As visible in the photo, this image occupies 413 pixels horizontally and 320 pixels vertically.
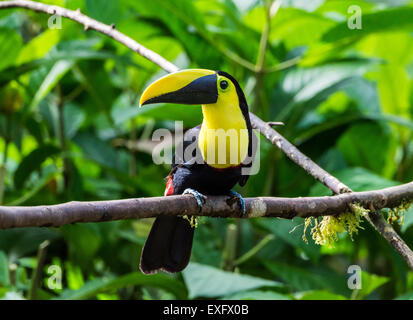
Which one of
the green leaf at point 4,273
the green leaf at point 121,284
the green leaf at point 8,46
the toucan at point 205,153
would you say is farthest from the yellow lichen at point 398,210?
the green leaf at point 8,46

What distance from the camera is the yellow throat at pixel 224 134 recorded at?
1857 mm

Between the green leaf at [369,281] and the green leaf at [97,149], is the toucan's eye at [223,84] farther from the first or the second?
the green leaf at [97,149]

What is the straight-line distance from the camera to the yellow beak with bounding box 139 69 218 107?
171cm

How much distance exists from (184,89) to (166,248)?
1.73ft

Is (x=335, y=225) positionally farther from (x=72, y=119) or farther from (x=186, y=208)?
(x=72, y=119)

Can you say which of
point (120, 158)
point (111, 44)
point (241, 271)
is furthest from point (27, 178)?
point (241, 271)

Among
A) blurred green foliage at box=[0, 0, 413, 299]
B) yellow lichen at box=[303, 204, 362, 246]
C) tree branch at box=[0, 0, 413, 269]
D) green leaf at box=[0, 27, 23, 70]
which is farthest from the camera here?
green leaf at box=[0, 27, 23, 70]

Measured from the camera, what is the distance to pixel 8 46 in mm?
2879

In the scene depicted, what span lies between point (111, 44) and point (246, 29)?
2.70ft

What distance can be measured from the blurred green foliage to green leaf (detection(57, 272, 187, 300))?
0.01 m

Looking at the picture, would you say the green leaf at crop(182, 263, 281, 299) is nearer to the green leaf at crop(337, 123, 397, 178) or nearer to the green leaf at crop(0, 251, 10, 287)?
the green leaf at crop(0, 251, 10, 287)

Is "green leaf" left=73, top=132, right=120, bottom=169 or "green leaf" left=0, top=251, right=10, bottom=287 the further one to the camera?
"green leaf" left=73, top=132, right=120, bottom=169

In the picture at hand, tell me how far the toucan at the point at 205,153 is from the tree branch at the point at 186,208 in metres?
0.11

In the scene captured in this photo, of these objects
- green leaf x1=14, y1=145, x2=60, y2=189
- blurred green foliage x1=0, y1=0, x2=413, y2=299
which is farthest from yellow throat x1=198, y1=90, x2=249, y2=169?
green leaf x1=14, y1=145, x2=60, y2=189
